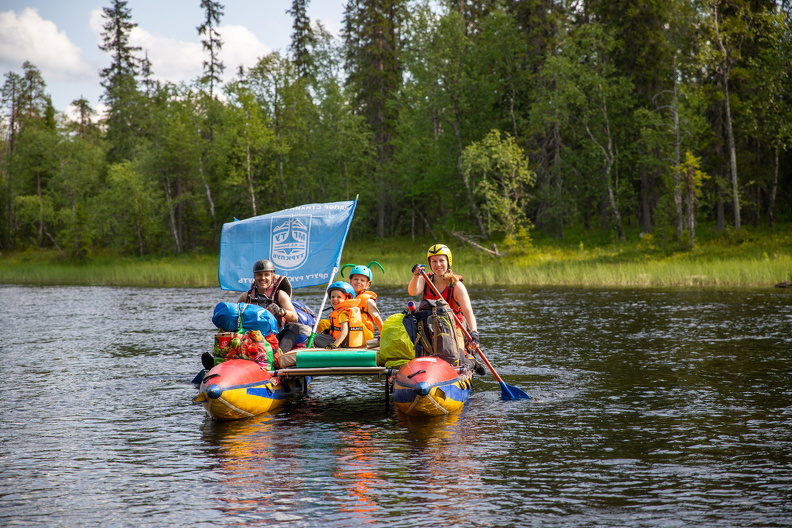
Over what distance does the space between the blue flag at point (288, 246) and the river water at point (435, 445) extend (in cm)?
214

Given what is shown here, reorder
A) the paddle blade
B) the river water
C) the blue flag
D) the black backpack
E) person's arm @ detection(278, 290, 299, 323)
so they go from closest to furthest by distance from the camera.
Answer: the river water, the black backpack, person's arm @ detection(278, 290, 299, 323), the paddle blade, the blue flag

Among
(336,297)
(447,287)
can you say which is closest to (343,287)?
(336,297)

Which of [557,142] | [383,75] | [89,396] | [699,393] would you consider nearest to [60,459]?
[89,396]

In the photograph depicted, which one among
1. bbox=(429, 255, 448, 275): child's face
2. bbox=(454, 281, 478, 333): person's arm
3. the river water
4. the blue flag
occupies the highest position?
the blue flag

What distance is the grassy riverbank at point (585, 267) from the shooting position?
32812 mm

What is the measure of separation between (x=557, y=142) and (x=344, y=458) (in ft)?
140

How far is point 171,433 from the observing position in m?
11.2

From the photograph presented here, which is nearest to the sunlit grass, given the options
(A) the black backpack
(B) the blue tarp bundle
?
(B) the blue tarp bundle

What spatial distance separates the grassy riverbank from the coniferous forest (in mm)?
A: 1362

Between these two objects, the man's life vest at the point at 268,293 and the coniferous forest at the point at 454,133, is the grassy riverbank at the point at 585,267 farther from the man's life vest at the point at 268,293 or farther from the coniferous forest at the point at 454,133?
the man's life vest at the point at 268,293

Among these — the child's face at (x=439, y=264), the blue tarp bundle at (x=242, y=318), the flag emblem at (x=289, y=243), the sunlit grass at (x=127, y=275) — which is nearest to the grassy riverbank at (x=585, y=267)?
the sunlit grass at (x=127, y=275)

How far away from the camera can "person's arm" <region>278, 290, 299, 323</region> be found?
513 inches

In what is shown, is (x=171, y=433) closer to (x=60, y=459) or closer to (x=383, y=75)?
(x=60, y=459)

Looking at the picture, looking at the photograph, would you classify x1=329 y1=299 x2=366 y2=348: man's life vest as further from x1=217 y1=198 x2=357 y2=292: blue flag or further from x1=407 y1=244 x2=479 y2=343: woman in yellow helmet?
x1=217 y1=198 x2=357 y2=292: blue flag
